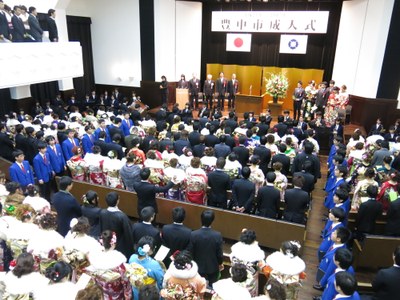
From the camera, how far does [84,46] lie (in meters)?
14.5

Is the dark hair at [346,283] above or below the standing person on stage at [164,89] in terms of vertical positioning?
below

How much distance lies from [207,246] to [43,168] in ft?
13.7

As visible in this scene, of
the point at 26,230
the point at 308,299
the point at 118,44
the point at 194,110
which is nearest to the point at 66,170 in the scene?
the point at 26,230

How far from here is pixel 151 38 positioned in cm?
1344

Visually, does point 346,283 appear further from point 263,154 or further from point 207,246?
point 263,154

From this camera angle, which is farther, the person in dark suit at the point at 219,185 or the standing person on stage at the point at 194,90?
the standing person on stage at the point at 194,90

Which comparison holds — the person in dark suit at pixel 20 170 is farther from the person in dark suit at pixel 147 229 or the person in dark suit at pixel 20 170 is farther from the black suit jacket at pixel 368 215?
the black suit jacket at pixel 368 215

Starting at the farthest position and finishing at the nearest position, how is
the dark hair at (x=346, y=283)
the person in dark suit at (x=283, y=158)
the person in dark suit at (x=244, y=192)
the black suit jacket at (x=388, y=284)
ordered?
the person in dark suit at (x=283, y=158)
the person in dark suit at (x=244, y=192)
the black suit jacket at (x=388, y=284)
the dark hair at (x=346, y=283)

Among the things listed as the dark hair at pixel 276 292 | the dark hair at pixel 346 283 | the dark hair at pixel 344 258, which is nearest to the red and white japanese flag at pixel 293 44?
the dark hair at pixel 344 258

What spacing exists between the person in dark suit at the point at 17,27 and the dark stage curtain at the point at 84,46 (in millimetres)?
4669

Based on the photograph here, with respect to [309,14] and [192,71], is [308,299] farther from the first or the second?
[192,71]

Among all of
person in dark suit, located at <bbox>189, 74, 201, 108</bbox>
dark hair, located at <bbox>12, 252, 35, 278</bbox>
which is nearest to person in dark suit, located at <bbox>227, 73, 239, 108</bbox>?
person in dark suit, located at <bbox>189, 74, 201, 108</bbox>

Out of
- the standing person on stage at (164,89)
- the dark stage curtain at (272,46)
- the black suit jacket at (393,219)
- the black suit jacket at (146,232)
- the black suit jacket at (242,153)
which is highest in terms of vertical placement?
the dark stage curtain at (272,46)

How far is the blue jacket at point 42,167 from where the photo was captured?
6310 millimetres
